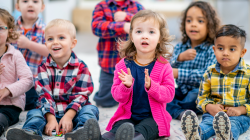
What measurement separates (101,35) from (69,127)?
0.74 metres

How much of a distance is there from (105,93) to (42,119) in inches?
26.2

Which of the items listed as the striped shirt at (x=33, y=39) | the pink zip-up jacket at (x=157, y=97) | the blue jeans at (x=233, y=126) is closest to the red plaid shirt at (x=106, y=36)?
the striped shirt at (x=33, y=39)

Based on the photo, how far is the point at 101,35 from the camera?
181 cm

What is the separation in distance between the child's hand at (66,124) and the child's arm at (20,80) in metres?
0.29

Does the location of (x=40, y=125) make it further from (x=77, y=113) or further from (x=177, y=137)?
(x=177, y=137)

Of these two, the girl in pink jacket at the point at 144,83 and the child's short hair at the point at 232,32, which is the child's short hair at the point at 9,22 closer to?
the girl in pink jacket at the point at 144,83

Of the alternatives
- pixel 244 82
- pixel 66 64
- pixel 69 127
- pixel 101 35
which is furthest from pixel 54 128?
pixel 244 82

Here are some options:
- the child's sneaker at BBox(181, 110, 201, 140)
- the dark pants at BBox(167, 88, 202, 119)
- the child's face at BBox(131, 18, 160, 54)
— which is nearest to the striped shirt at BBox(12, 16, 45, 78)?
the child's face at BBox(131, 18, 160, 54)

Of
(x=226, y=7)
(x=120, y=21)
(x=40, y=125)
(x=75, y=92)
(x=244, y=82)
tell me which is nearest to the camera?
(x=40, y=125)

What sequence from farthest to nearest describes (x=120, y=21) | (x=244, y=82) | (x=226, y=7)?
(x=226, y=7)
(x=120, y=21)
(x=244, y=82)

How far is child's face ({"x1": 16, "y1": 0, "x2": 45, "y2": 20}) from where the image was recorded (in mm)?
1751

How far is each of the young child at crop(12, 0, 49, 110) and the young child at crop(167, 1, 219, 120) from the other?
2.98 ft

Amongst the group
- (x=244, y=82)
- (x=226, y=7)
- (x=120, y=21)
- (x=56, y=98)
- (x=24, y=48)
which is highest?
(x=226, y=7)

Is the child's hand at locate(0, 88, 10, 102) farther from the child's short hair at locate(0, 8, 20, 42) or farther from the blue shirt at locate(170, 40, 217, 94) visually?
the blue shirt at locate(170, 40, 217, 94)
